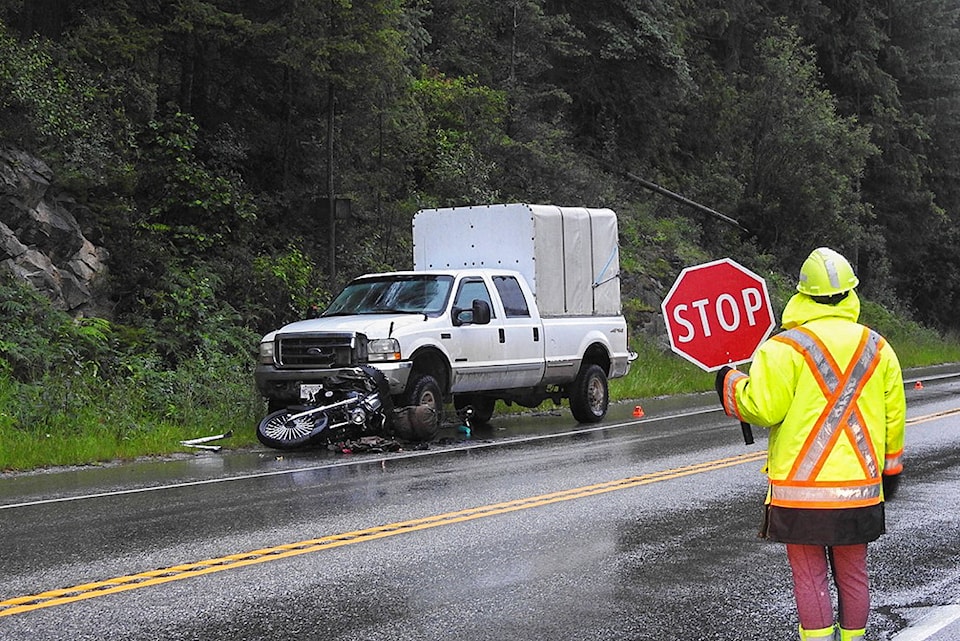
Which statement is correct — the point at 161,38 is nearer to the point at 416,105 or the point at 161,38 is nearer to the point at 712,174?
the point at 416,105

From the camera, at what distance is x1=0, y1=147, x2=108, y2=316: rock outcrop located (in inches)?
730

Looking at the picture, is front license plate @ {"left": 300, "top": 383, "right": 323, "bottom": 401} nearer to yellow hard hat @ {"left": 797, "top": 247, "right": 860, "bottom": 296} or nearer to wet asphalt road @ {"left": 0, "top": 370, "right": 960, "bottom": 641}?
wet asphalt road @ {"left": 0, "top": 370, "right": 960, "bottom": 641}

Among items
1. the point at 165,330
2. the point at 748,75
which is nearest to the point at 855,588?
the point at 165,330

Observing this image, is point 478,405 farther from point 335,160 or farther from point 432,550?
point 432,550

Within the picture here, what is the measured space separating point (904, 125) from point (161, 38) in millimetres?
34524

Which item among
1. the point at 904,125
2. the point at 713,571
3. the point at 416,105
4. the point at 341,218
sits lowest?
the point at 713,571

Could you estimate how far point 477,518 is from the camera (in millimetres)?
9656

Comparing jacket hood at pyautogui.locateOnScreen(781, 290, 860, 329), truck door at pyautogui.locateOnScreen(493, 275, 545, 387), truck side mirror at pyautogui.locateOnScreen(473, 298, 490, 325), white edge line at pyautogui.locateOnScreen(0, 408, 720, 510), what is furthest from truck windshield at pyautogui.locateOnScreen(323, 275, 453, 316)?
jacket hood at pyautogui.locateOnScreen(781, 290, 860, 329)

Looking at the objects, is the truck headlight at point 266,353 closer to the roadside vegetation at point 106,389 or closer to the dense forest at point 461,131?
the roadside vegetation at point 106,389

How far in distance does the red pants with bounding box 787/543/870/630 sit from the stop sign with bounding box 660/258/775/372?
2.30 metres

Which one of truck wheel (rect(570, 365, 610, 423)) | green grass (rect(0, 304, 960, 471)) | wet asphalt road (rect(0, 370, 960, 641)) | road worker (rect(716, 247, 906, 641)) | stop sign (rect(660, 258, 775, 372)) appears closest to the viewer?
road worker (rect(716, 247, 906, 641))

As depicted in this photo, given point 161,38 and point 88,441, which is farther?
point 161,38

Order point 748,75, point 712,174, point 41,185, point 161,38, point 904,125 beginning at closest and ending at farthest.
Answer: point 41,185
point 161,38
point 712,174
point 748,75
point 904,125

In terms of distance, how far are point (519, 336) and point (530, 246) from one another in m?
1.47
